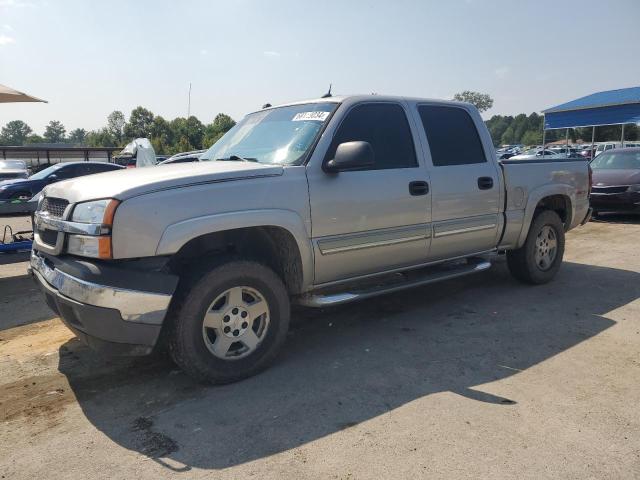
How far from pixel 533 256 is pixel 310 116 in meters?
3.18

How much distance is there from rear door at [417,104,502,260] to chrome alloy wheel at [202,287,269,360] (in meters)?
1.80

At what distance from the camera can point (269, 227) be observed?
3.61m

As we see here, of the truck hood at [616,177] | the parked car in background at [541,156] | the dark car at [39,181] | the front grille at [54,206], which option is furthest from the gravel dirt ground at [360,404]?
the dark car at [39,181]

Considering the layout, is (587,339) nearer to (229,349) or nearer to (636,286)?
(636,286)

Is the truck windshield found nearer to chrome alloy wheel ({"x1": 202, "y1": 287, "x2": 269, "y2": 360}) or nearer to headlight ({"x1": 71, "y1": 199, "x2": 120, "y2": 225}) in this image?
chrome alloy wheel ({"x1": 202, "y1": 287, "x2": 269, "y2": 360})

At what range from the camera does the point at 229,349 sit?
11.5ft

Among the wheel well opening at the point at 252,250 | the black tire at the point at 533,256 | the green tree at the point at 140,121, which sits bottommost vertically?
the black tire at the point at 533,256

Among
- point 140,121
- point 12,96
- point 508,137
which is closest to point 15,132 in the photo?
point 140,121

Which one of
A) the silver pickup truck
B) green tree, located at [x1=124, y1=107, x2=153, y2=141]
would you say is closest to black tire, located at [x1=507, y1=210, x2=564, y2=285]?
the silver pickup truck

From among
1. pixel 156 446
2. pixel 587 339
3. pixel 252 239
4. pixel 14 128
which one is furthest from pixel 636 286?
A: pixel 14 128

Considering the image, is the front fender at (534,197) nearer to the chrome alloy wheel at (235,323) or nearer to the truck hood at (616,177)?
the chrome alloy wheel at (235,323)

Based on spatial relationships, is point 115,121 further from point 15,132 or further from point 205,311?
point 205,311

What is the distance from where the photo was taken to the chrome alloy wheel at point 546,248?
19.0 ft

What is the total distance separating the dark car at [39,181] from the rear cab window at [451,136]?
1036 cm
